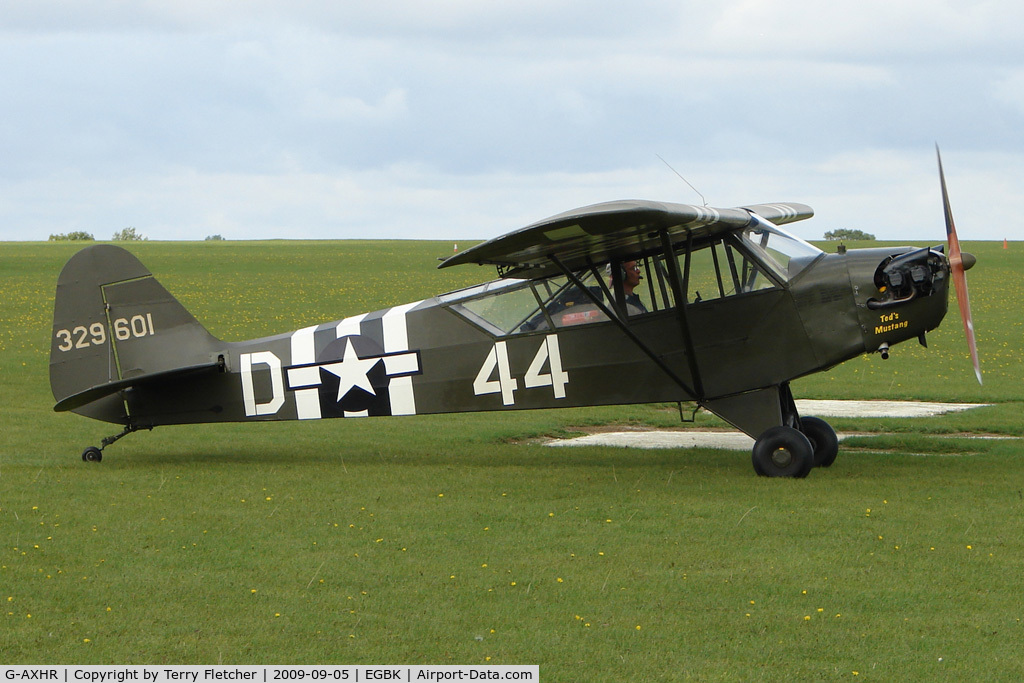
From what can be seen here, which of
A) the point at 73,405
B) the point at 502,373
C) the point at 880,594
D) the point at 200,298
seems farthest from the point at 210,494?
the point at 200,298

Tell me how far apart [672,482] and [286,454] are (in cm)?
512

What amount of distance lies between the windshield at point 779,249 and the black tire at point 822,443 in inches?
74.4

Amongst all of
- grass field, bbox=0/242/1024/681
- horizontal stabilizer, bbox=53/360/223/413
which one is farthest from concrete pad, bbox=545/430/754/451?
horizontal stabilizer, bbox=53/360/223/413

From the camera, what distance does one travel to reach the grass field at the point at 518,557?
5746mm

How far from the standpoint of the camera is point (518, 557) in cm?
763

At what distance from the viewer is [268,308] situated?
114 ft

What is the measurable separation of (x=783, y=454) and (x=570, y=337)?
2597mm

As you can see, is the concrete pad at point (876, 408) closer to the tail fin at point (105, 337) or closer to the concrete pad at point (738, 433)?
the concrete pad at point (738, 433)

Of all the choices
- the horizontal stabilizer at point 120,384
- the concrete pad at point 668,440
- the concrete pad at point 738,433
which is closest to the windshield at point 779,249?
the concrete pad at point 738,433

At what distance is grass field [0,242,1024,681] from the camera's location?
5746 millimetres

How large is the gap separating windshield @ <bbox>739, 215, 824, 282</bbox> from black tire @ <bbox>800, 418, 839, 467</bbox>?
6.20 ft

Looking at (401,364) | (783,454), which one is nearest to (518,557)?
(783,454)

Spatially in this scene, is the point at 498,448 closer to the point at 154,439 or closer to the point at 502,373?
the point at 502,373

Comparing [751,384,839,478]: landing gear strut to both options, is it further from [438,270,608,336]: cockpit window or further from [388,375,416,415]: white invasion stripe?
[388,375,416,415]: white invasion stripe
